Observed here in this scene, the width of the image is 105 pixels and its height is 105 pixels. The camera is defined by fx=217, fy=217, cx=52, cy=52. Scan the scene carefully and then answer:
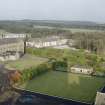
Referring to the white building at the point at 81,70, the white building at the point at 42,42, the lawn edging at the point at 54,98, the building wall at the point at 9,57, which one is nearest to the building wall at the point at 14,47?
A: the building wall at the point at 9,57

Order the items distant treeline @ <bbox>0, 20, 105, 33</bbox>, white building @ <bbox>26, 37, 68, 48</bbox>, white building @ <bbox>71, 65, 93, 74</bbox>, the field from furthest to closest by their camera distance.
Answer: distant treeline @ <bbox>0, 20, 105, 33</bbox> < white building @ <bbox>26, 37, 68, 48</bbox> < the field < white building @ <bbox>71, 65, 93, 74</bbox>

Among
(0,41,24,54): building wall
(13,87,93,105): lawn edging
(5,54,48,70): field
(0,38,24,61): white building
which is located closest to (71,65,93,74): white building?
(5,54,48,70): field

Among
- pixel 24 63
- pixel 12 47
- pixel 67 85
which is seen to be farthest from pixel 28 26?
pixel 67 85

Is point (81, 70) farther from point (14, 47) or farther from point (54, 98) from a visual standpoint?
point (14, 47)

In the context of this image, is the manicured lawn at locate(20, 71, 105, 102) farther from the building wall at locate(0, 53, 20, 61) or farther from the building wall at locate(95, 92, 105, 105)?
the building wall at locate(0, 53, 20, 61)

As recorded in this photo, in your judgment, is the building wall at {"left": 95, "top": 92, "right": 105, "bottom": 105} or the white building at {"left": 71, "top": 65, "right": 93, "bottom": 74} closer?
the building wall at {"left": 95, "top": 92, "right": 105, "bottom": 105}

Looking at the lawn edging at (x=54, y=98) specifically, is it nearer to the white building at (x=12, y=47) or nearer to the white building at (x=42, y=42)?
the white building at (x=12, y=47)
